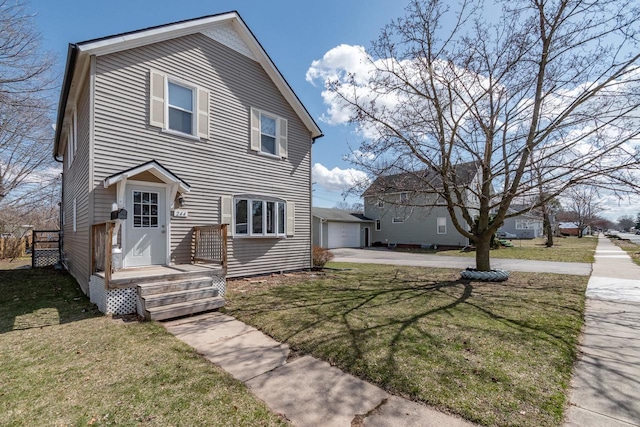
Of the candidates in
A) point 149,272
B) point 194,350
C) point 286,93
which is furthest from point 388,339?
point 286,93

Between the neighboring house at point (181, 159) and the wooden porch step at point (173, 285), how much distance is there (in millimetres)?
54

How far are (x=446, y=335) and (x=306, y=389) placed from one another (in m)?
2.40

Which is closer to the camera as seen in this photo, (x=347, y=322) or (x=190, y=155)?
(x=347, y=322)

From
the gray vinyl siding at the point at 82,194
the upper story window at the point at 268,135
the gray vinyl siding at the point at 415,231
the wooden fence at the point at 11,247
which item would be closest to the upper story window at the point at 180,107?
the gray vinyl siding at the point at 82,194

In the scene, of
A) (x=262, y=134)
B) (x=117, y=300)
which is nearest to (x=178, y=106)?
(x=262, y=134)

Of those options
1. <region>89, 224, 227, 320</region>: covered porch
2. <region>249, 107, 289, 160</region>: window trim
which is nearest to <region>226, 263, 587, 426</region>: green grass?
<region>89, 224, 227, 320</region>: covered porch

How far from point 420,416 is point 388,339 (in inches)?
65.6

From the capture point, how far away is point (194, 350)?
404 cm

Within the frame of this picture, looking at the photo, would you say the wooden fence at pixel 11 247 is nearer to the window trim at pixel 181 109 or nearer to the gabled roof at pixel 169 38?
the gabled roof at pixel 169 38

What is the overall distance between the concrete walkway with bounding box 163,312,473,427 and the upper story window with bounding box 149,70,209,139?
5503mm

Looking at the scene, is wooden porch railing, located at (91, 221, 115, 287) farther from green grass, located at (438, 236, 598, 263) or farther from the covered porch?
green grass, located at (438, 236, 598, 263)

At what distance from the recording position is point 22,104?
1059 centimetres

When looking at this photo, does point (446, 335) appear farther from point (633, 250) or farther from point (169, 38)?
point (633, 250)

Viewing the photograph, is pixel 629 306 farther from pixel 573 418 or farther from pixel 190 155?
pixel 190 155
